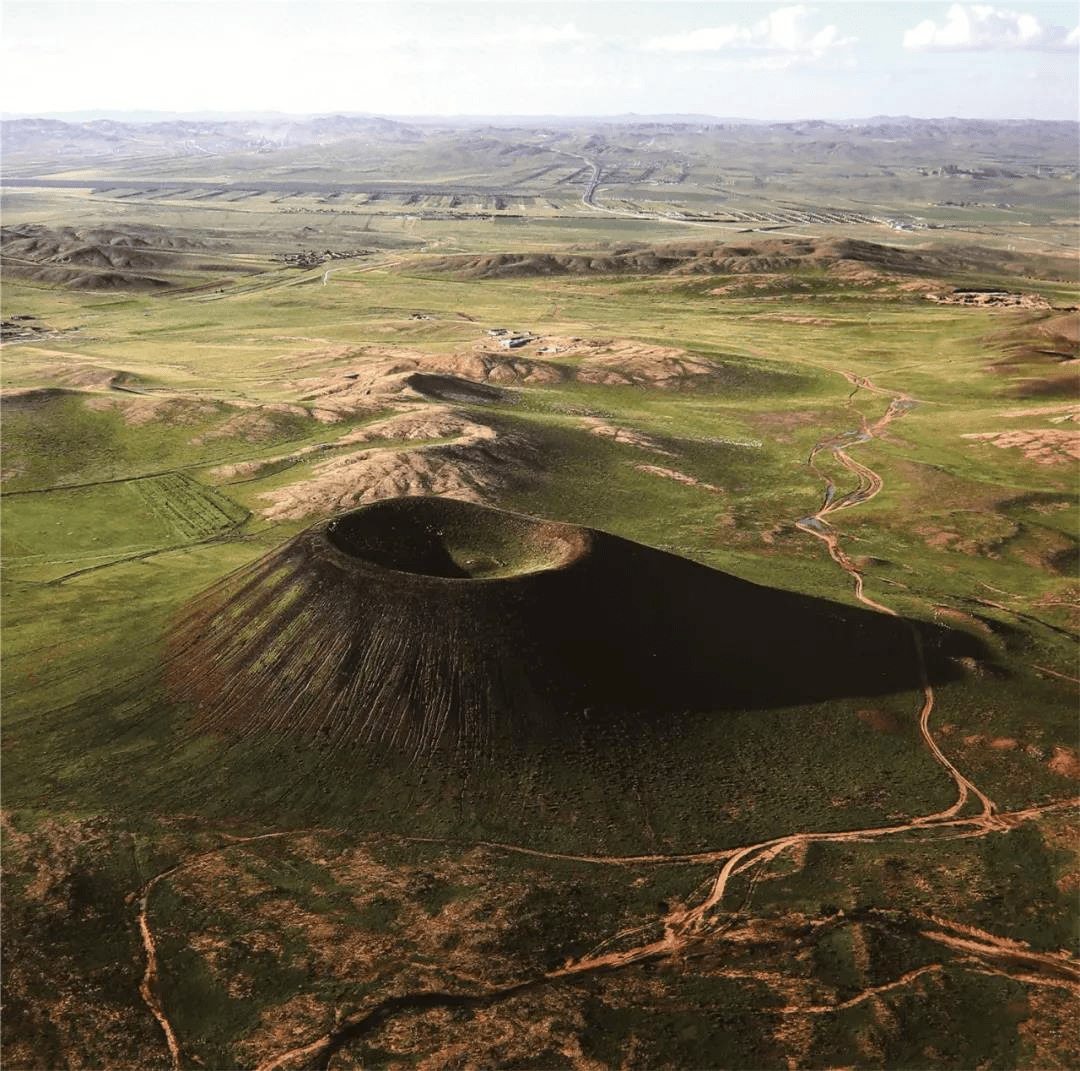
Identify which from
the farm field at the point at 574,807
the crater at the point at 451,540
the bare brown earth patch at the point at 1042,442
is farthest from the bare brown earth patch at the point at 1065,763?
the bare brown earth patch at the point at 1042,442

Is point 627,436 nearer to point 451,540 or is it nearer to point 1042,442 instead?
point 1042,442

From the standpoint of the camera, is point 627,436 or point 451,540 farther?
point 627,436

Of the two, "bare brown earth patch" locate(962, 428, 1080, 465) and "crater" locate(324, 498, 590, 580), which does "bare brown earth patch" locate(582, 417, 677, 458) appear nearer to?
"bare brown earth patch" locate(962, 428, 1080, 465)

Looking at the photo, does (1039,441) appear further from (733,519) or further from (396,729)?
(396,729)

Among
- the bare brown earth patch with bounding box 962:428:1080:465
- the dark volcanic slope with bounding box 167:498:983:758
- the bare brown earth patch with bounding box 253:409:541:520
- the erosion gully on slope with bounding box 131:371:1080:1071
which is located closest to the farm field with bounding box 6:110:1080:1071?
the erosion gully on slope with bounding box 131:371:1080:1071

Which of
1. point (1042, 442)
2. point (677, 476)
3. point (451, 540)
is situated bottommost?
point (677, 476)

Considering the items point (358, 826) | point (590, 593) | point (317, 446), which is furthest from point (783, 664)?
point (317, 446)

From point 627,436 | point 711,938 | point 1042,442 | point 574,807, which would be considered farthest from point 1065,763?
point 1042,442

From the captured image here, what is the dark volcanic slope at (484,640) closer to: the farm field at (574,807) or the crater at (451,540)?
the crater at (451,540)
